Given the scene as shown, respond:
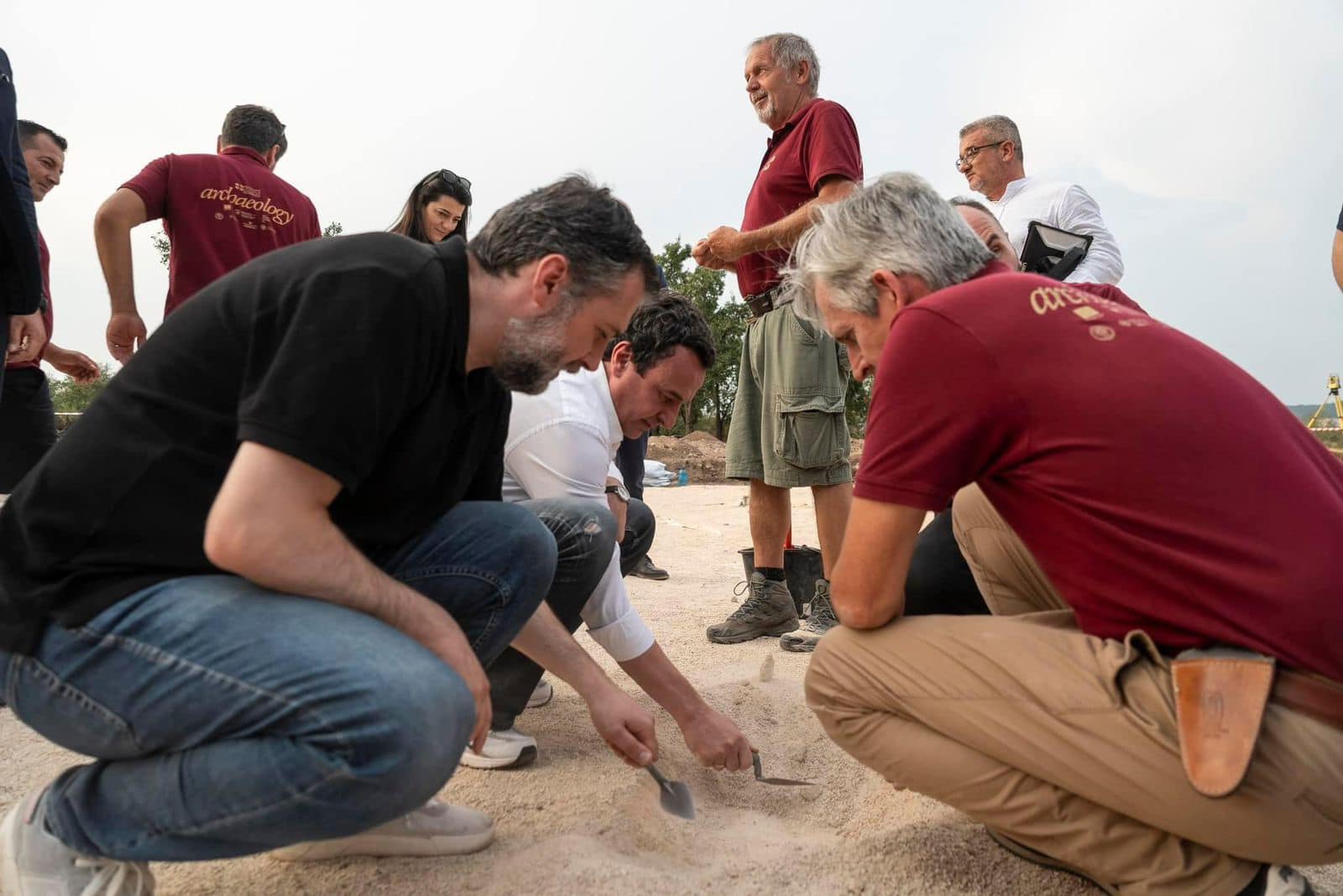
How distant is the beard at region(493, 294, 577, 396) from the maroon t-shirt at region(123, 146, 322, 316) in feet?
6.90

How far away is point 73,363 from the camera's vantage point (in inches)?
160

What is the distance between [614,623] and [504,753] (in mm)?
→ 402

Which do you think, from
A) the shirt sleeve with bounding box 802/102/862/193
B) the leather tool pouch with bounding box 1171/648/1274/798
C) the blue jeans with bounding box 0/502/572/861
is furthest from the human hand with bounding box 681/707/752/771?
the shirt sleeve with bounding box 802/102/862/193

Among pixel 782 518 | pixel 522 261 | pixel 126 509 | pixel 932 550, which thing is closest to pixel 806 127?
pixel 782 518

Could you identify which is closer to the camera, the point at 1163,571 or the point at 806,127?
the point at 1163,571

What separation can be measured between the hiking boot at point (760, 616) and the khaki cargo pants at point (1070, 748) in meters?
1.61

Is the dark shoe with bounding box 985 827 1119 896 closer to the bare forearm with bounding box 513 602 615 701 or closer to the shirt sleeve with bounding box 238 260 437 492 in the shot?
the bare forearm with bounding box 513 602 615 701

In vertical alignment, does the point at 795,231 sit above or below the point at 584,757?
above

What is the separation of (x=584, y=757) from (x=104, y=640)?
124 cm

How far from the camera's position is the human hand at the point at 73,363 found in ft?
13.0

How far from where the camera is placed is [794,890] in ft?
5.46

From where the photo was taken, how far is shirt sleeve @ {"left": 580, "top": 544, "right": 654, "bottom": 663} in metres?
2.17

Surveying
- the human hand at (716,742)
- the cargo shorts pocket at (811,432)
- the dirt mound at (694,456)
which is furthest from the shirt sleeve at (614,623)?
the dirt mound at (694,456)

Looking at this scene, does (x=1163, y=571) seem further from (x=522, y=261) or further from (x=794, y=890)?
(x=522, y=261)
